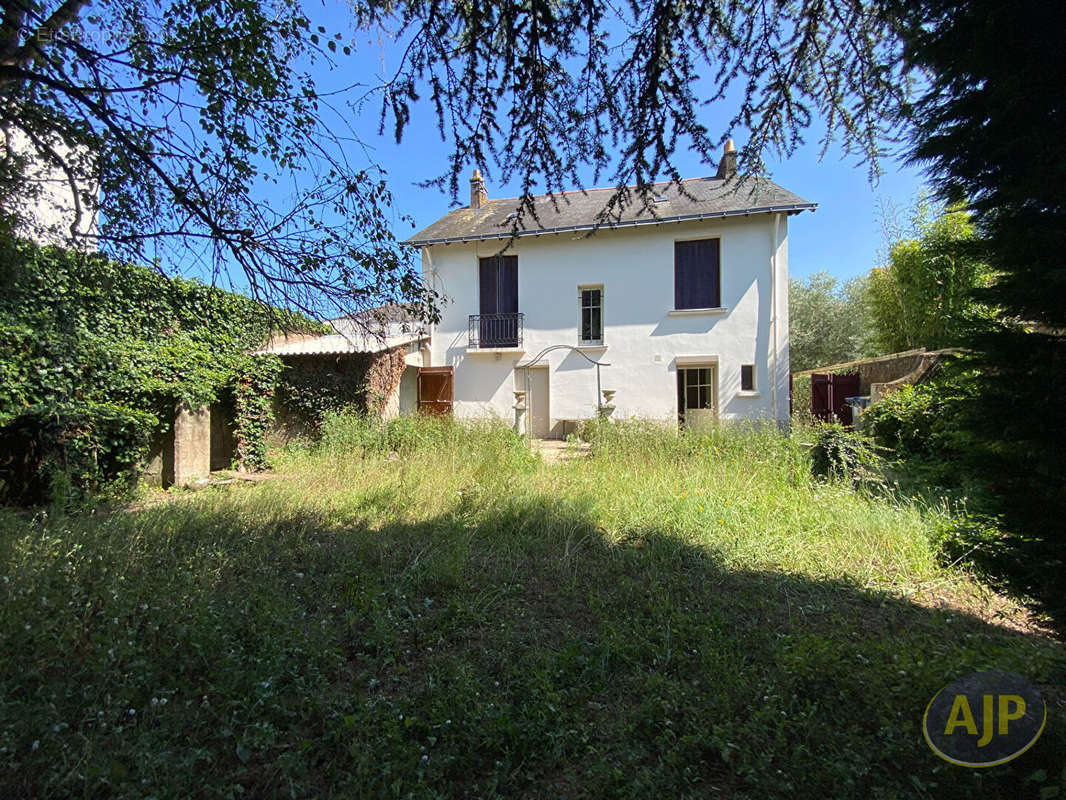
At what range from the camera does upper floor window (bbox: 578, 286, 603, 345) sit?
39.2 ft

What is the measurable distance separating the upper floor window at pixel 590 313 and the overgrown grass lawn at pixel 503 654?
27.4ft

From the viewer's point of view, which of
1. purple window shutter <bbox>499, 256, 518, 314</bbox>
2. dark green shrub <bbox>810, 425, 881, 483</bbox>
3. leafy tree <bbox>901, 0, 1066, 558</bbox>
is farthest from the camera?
purple window shutter <bbox>499, 256, 518, 314</bbox>

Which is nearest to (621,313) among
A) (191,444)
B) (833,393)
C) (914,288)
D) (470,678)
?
(833,393)

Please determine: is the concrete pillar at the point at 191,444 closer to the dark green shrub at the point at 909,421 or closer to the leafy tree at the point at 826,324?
the dark green shrub at the point at 909,421

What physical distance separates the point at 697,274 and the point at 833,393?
419 centimetres

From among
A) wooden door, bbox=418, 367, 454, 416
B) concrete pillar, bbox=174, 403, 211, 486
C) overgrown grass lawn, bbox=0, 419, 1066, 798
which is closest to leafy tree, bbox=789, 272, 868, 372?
wooden door, bbox=418, 367, 454, 416

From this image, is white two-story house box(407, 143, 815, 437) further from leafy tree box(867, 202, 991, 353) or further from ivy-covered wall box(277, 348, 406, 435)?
leafy tree box(867, 202, 991, 353)

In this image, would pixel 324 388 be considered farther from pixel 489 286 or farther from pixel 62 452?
pixel 489 286

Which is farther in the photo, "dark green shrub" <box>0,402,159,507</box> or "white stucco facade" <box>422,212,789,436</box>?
"white stucco facade" <box>422,212,789,436</box>

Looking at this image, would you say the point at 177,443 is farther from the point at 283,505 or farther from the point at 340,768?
the point at 340,768

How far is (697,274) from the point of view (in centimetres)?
1136

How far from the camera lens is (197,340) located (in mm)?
7363

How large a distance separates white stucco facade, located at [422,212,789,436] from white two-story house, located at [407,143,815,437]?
3cm

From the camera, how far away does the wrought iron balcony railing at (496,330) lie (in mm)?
12234
